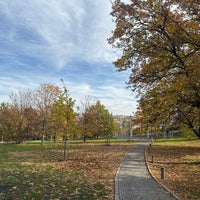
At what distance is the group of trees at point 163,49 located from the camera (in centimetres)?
1063

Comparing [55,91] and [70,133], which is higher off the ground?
[55,91]

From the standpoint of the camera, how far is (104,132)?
146 feet

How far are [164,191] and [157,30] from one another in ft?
21.2

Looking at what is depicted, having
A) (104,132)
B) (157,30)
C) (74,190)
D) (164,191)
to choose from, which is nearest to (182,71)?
(157,30)

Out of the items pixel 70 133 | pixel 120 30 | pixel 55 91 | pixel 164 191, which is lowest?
pixel 164 191

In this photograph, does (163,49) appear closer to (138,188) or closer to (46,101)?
(138,188)

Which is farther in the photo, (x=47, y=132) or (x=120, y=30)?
(x=47, y=132)

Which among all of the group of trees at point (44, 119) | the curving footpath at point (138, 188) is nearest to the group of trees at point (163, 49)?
the curving footpath at point (138, 188)

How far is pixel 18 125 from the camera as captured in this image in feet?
165

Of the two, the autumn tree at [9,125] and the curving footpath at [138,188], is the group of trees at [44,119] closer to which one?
the autumn tree at [9,125]

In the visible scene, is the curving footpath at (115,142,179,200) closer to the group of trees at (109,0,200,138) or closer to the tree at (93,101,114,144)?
the group of trees at (109,0,200,138)

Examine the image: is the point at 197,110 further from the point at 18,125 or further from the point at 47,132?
the point at 18,125

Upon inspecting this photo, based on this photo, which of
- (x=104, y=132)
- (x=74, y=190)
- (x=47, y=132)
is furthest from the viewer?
(x=47, y=132)

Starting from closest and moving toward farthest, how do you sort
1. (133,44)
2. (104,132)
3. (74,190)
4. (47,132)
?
(74,190) < (133,44) < (104,132) < (47,132)
